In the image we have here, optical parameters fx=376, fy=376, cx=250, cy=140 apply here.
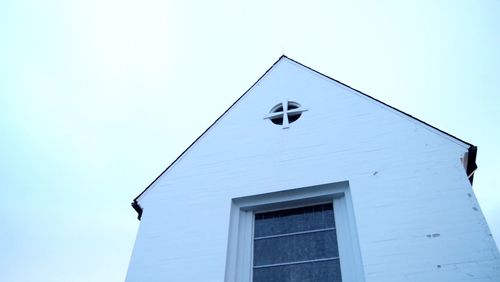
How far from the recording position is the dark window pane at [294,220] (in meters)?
5.54

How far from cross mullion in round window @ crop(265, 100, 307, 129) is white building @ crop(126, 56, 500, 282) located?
0.07 feet

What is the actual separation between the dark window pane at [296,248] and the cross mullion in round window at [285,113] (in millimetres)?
2069

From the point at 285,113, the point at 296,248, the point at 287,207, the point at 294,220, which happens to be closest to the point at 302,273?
the point at 296,248

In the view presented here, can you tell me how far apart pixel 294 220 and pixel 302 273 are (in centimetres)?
90

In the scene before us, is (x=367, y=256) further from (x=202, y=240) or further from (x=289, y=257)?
(x=202, y=240)

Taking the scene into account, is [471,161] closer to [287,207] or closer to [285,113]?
[287,207]

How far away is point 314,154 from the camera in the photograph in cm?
597

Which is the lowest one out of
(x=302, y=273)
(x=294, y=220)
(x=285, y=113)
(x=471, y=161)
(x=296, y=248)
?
(x=302, y=273)

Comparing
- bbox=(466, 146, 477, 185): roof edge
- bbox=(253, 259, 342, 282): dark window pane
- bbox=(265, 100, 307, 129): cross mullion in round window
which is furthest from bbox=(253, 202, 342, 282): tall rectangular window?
bbox=(466, 146, 477, 185): roof edge

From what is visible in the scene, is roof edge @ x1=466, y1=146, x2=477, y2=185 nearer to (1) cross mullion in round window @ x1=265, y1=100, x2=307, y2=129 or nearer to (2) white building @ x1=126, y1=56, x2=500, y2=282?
(2) white building @ x1=126, y1=56, x2=500, y2=282

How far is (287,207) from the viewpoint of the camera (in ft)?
19.4

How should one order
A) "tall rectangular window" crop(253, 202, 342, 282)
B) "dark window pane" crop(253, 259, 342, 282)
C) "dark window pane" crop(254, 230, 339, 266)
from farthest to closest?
"dark window pane" crop(254, 230, 339, 266)
"tall rectangular window" crop(253, 202, 342, 282)
"dark window pane" crop(253, 259, 342, 282)

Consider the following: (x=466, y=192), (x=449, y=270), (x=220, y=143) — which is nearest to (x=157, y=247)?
(x=220, y=143)

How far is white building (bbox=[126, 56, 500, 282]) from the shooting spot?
4.54m
